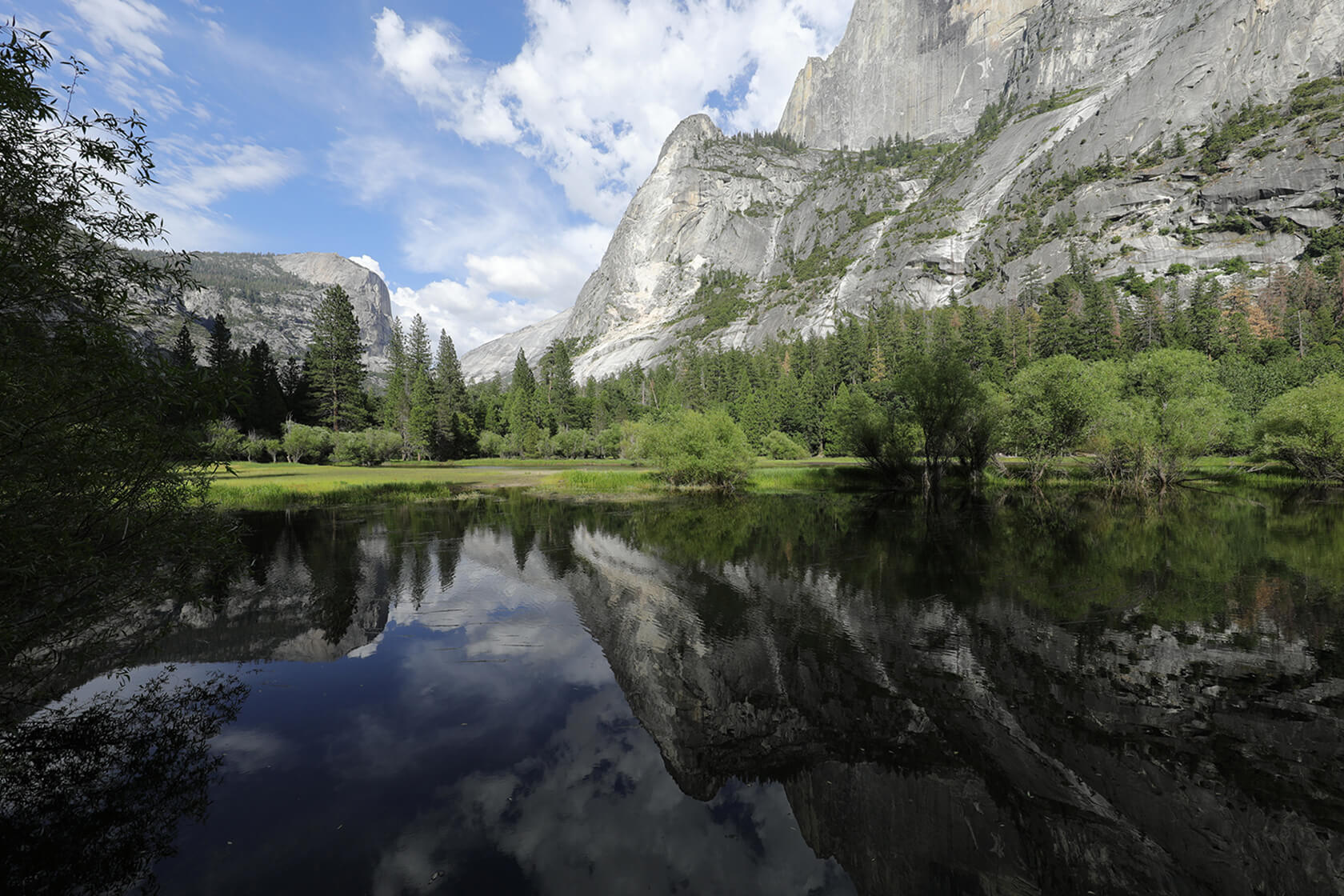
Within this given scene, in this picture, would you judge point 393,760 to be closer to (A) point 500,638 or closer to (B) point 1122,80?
(A) point 500,638

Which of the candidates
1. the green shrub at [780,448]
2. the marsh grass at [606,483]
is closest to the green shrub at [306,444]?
the marsh grass at [606,483]

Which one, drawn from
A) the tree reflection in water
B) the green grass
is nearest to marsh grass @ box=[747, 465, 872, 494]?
the green grass

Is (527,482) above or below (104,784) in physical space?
below

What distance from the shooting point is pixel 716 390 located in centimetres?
11962

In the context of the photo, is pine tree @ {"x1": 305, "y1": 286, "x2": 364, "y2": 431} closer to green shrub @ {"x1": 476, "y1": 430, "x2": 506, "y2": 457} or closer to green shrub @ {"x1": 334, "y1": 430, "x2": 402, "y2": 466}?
green shrub @ {"x1": 334, "y1": 430, "x2": 402, "y2": 466}

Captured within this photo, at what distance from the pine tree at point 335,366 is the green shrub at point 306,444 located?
29.6 feet

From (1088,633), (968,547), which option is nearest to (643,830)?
(1088,633)

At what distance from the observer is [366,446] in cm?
6525

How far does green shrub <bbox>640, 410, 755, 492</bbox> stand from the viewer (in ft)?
150

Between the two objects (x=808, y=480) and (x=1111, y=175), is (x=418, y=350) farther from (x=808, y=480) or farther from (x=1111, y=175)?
(x=1111, y=175)

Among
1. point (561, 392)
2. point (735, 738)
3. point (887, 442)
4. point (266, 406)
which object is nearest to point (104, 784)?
point (735, 738)

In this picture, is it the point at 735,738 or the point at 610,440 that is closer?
the point at 735,738

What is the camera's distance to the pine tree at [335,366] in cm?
7094

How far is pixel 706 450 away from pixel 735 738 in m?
37.0
